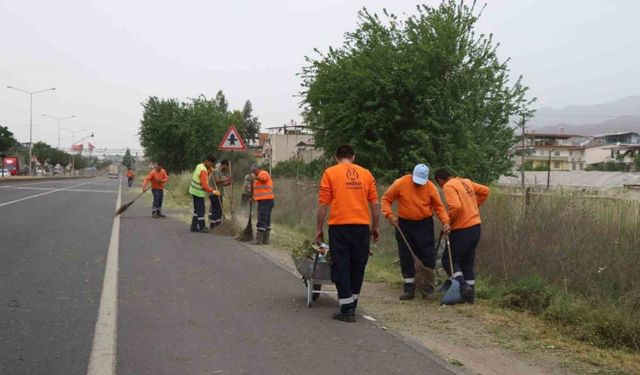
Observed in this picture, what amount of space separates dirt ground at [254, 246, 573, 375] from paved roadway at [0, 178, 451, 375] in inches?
11.9

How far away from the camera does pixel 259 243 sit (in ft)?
43.1

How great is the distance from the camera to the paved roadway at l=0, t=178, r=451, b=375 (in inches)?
197

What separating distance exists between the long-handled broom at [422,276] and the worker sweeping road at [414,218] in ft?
0.04

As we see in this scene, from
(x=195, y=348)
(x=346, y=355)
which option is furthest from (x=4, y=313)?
(x=346, y=355)

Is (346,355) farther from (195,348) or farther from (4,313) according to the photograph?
(4,313)

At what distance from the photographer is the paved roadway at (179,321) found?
5016mm

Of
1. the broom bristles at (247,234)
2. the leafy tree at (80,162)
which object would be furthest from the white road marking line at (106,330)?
the leafy tree at (80,162)

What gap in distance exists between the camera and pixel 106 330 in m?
5.88

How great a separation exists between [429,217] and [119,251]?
6042mm

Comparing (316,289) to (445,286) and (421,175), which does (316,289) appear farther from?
(421,175)

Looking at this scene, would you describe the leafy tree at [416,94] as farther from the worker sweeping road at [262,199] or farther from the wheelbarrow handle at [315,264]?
the wheelbarrow handle at [315,264]

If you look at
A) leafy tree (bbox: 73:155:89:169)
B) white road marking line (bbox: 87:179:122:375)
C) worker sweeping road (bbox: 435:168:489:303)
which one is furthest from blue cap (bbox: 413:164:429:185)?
leafy tree (bbox: 73:155:89:169)

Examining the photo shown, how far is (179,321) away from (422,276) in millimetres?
3073

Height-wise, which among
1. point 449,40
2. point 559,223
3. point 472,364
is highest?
point 449,40
